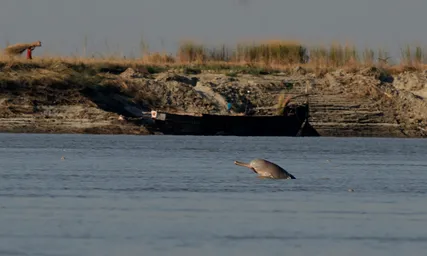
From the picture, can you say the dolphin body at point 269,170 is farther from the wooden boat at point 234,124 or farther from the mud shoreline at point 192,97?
the mud shoreline at point 192,97

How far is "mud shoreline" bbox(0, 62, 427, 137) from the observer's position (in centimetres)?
5875

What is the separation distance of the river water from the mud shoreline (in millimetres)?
16997

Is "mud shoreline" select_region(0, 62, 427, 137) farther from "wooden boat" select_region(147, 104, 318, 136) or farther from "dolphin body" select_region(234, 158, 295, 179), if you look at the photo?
"dolphin body" select_region(234, 158, 295, 179)

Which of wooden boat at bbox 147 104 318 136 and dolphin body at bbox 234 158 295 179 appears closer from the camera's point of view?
dolphin body at bbox 234 158 295 179

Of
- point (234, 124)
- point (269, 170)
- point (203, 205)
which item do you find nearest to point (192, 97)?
point (234, 124)

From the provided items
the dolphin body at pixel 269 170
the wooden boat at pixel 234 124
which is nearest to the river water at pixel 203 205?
the dolphin body at pixel 269 170

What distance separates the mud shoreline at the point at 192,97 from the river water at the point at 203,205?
1700 cm

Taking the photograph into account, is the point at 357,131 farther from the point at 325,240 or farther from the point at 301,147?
the point at 325,240

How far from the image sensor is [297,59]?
7569 cm

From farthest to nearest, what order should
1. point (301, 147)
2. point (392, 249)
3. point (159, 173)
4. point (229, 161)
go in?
point (301, 147) → point (229, 161) → point (159, 173) → point (392, 249)

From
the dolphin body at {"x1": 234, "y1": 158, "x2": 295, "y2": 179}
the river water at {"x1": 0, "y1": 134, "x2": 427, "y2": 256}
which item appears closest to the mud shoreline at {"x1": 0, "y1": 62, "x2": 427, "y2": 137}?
the river water at {"x1": 0, "y1": 134, "x2": 427, "y2": 256}

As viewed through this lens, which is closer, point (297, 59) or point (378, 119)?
point (378, 119)

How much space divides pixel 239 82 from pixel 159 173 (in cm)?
3549

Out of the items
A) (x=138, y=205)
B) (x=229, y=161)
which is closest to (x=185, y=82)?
(x=229, y=161)
